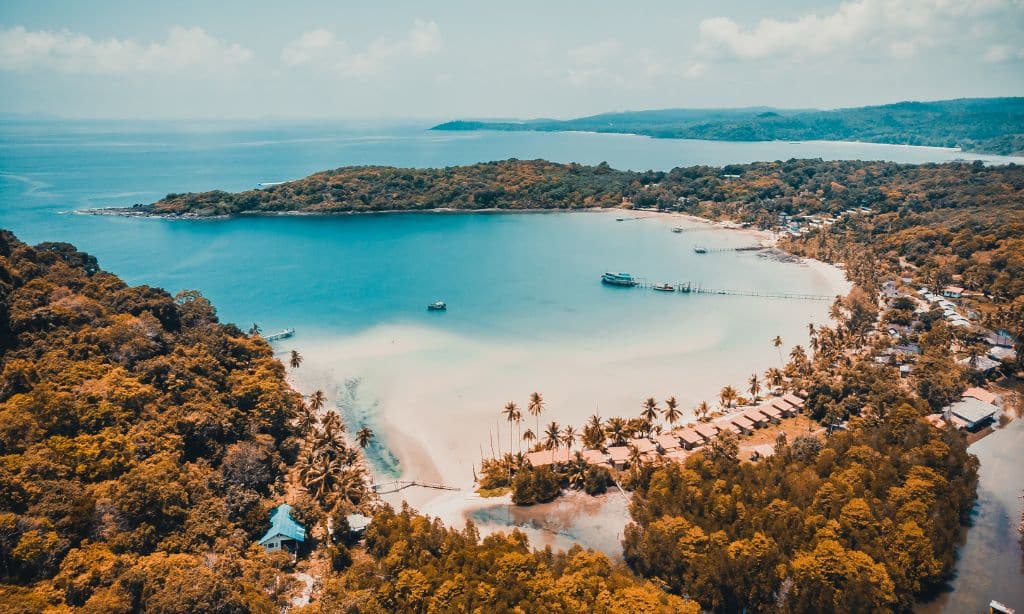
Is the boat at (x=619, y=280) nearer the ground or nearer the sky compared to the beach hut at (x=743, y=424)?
nearer the sky

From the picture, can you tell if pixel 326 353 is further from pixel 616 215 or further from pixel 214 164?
pixel 214 164

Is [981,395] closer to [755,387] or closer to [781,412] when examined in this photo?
[781,412]

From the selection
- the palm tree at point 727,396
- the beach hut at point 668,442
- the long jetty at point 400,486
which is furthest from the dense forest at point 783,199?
the long jetty at point 400,486

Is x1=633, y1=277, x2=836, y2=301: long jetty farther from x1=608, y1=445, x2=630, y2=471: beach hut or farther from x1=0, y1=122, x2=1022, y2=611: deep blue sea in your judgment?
x1=608, y1=445, x2=630, y2=471: beach hut

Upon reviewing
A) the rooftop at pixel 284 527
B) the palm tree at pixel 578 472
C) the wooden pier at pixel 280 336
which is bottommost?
the palm tree at pixel 578 472

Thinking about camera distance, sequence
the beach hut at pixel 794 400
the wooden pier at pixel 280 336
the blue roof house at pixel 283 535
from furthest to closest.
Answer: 1. the wooden pier at pixel 280 336
2. the beach hut at pixel 794 400
3. the blue roof house at pixel 283 535

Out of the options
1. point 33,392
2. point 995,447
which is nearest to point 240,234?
point 33,392

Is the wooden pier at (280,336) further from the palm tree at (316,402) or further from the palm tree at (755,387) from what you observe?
the palm tree at (755,387)

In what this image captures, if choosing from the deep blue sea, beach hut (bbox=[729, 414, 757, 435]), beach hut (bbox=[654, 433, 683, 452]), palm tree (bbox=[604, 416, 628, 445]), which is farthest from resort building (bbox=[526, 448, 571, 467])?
beach hut (bbox=[729, 414, 757, 435])
